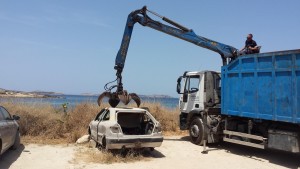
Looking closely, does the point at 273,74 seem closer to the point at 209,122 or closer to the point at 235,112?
the point at 235,112

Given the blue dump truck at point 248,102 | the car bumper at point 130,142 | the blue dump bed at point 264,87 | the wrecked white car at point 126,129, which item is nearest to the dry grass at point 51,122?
the wrecked white car at point 126,129

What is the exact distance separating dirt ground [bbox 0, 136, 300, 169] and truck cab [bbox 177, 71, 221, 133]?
153 centimetres

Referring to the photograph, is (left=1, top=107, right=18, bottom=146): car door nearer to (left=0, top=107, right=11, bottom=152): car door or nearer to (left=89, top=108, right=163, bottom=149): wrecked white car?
(left=0, top=107, right=11, bottom=152): car door

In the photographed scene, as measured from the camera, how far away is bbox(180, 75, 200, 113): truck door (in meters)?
14.6

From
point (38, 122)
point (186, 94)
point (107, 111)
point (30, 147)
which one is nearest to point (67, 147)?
point (30, 147)

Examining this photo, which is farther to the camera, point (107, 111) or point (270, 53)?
point (107, 111)

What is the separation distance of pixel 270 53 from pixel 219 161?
12.3 ft

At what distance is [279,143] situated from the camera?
34.4ft

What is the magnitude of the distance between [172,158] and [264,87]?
147 inches

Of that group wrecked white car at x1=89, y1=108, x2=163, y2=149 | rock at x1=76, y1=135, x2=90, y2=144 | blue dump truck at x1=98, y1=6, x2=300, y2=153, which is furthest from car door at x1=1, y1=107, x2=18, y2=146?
blue dump truck at x1=98, y1=6, x2=300, y2=153

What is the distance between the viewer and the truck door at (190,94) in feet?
47.8

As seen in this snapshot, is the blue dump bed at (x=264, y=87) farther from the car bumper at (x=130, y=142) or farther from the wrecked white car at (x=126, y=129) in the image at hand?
the car bumper at (x=130, y=142)

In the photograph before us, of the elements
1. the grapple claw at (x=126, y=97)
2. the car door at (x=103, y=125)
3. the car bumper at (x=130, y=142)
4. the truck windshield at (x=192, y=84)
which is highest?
the truck windshield at (x=192, y=84)

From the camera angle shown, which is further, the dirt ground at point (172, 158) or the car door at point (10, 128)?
the car door at point (10, 128)
